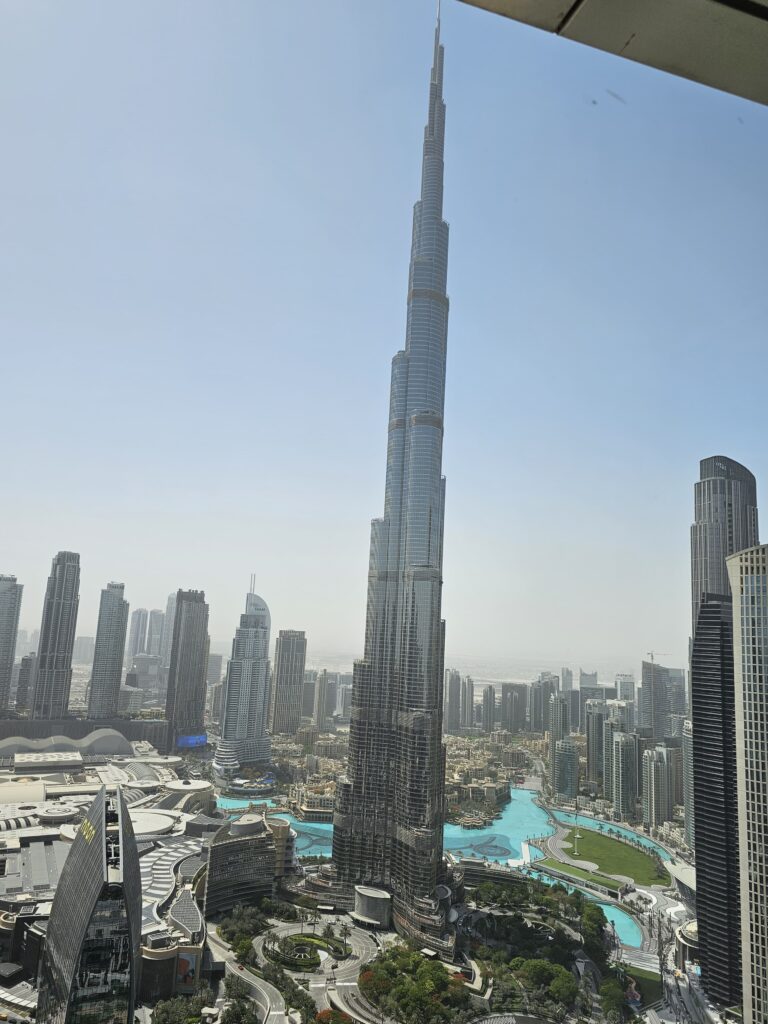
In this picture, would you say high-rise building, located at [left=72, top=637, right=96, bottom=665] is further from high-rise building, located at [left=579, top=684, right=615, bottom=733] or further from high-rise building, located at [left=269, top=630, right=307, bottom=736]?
high-rise building, located at [left=579, top=684, right=615, bottom=733]

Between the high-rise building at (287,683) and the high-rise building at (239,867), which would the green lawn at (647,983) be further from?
the high-rise building at (287,683)

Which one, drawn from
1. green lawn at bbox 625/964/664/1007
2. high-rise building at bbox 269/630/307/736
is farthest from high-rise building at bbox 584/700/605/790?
green lawn at bbox 625/964/664/1007

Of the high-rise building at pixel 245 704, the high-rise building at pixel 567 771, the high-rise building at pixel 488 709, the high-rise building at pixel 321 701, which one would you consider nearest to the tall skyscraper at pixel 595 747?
the high-rise building at pixel 567 771

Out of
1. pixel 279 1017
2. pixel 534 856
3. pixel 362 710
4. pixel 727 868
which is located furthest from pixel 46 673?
pixel 727 868

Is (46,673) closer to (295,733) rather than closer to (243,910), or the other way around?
(295,733)

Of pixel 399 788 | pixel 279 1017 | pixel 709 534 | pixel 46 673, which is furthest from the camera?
pixel 46 673

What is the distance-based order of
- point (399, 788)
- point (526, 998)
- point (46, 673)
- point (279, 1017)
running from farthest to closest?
1. point (46, 673)
2. point (399, 788)
3. point (526, 998)
4. point (279, 1017)
